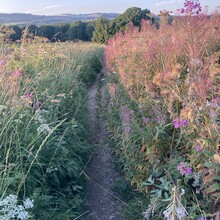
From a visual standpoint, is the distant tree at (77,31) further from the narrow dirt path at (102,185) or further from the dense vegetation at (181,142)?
the dense vegetation at (181,142)

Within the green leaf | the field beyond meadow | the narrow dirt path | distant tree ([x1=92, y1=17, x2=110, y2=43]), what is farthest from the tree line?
the green leaf

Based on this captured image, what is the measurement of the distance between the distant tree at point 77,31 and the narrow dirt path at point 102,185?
21.4m

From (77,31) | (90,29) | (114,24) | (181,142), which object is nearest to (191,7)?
(181,142)

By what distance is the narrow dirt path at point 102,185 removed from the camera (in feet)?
11.7

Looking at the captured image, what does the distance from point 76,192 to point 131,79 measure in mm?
2402

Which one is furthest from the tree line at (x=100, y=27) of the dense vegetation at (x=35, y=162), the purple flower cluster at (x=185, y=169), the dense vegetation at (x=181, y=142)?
the purple flower cluster at (x=185, y=169)

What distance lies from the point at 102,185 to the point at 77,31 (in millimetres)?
25137

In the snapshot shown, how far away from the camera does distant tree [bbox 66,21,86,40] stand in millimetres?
25991

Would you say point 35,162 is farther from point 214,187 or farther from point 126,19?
point 126,19

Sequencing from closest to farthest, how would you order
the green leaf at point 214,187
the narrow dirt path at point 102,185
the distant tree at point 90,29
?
1. the green leaf at point 214,187
2. the narrow dirt path at point 102,185
3. the distant tree at point 90,29

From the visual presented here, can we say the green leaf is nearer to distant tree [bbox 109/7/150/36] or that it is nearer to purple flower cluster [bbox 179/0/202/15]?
purple flower cluster [bbox 179/0/202/15]

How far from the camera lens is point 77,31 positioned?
2783 cm

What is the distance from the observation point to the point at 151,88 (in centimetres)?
459

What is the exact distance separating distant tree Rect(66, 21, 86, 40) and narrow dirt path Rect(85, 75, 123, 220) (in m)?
21.4
